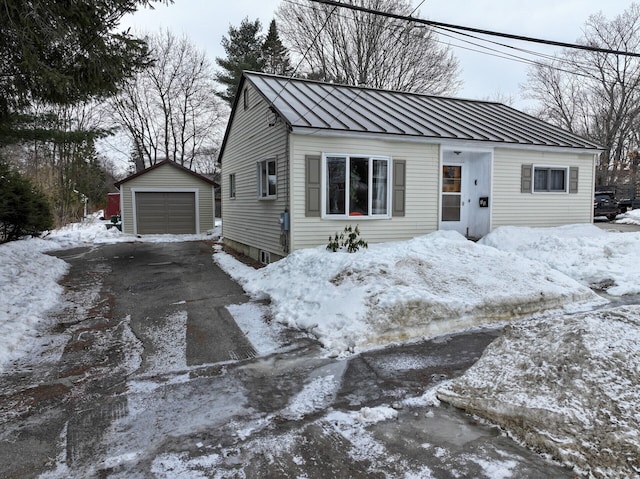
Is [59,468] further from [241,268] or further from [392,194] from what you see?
[392,194]

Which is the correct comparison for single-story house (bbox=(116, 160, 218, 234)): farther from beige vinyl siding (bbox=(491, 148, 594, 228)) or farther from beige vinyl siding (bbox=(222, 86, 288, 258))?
beige vinyl siding (bbox=(491, 148, 594, 228))

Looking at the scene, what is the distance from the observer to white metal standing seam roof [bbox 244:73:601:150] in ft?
31.4

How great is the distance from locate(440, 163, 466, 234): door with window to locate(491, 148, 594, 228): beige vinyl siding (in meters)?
0.89

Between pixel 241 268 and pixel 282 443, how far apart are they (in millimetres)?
7346

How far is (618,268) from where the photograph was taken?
8242 millimetres

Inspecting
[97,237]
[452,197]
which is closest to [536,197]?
[452,197]

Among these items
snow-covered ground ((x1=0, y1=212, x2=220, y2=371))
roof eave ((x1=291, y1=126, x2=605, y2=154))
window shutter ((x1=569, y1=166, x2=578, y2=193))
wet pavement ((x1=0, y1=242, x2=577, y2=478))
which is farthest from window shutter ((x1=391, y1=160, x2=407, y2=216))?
snow-covered ground ((x1=0, y1=212, x2=220, y2=371))

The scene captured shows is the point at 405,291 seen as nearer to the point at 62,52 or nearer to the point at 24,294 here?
the point at 62,52

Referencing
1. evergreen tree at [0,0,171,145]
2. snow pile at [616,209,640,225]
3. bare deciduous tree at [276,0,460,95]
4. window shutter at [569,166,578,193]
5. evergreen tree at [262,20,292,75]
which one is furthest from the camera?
evergreen tree at [262,20,292,75]

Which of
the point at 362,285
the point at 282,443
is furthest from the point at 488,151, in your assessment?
the point at 282,443

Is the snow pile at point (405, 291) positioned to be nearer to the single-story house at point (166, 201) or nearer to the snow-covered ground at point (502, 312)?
the snow-covered ground at point (502, 312)

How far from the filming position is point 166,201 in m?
20.5

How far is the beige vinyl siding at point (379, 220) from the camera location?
29.4 ft

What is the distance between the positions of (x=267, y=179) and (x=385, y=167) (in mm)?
3028
